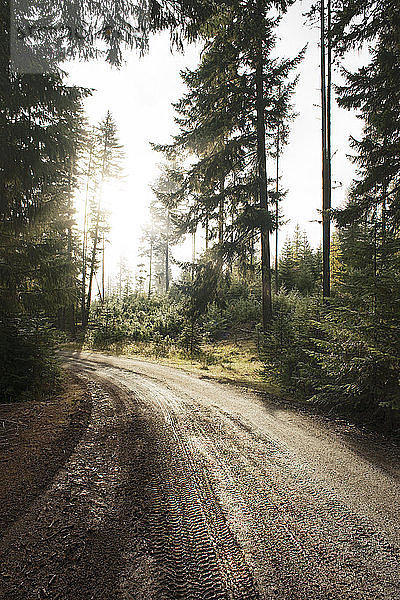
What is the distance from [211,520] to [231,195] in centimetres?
1256

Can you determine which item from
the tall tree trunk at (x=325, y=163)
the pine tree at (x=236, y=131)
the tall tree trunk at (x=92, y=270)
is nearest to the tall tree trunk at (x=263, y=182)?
the pine tree at (x=236, y=131)

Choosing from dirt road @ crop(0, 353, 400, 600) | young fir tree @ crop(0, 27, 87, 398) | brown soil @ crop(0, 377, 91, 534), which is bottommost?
brown soil @ crop(0, 377, 91, 534)

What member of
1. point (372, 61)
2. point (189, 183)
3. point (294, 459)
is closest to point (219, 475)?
point (294, 459)

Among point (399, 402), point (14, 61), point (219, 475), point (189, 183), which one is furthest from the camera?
point (189, 183)

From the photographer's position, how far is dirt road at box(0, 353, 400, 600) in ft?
5.83

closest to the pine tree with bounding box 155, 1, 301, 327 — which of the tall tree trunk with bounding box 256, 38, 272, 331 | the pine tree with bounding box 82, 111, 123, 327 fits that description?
the tall tree trunk with bounding box 256, 38, 272, 331

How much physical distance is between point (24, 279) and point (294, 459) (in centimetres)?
602

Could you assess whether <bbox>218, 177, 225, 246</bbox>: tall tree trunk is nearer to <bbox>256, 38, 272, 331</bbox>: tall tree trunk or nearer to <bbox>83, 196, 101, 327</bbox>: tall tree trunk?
<bbox>256, 38, 272, 331</bbox>: tall tree trunk

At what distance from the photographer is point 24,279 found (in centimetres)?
652

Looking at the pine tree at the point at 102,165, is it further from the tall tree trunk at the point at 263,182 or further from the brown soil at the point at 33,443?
the brown soil at the point at 33,443

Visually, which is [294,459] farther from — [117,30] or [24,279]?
[117,30]

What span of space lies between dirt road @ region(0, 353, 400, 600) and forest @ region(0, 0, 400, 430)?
73.5 inches

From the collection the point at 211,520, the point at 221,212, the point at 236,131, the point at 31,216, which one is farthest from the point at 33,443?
the point at 236,131

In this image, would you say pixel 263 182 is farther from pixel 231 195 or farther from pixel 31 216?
pixel 31 216
